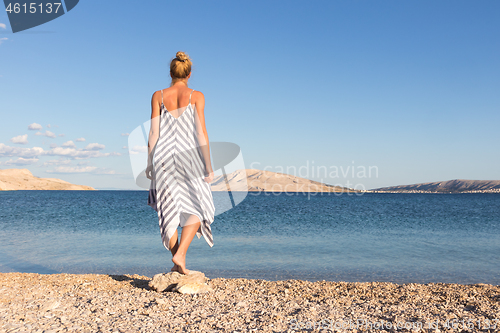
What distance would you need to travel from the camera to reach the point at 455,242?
39.2 feet

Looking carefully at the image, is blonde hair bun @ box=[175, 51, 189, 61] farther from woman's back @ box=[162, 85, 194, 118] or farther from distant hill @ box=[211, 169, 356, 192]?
distant hill @ box=[211, 169, 356, 192]

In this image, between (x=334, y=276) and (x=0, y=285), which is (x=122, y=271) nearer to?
(x=0, y=285)

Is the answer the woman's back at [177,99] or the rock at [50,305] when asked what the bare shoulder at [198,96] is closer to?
the woman's back at [177,99]

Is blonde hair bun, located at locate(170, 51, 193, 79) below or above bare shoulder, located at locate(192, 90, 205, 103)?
above

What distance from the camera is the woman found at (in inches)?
147

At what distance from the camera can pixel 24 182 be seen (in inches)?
3861

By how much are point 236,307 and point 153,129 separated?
2.17 m

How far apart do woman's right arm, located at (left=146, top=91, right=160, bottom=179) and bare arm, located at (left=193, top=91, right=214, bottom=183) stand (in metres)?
0.47

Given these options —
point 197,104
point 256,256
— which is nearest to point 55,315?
point 197,104

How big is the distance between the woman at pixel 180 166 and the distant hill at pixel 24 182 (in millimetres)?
108045

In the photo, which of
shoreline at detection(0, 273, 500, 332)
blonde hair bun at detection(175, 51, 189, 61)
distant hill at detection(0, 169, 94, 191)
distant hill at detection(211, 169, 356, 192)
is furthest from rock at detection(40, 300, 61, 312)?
distant hill at detection(0, 169, 94, 191)

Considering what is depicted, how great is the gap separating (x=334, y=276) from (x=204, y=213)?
393cm

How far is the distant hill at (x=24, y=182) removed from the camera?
307 feet

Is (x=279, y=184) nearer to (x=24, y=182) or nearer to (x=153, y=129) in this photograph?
(x=24, y=182)
